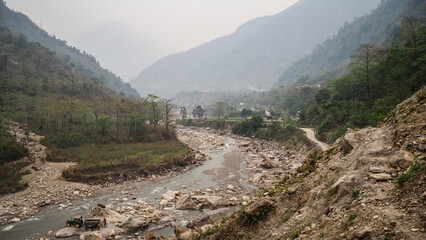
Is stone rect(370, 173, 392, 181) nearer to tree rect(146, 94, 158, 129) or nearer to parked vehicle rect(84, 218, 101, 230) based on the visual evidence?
parked vehicle rect(84, 218, 101, 230)

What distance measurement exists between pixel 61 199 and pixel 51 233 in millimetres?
6648

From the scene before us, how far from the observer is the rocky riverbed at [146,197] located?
49.5 ft

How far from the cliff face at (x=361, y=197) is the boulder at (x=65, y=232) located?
35.8 ft

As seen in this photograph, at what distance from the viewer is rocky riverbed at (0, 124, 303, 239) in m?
15.1

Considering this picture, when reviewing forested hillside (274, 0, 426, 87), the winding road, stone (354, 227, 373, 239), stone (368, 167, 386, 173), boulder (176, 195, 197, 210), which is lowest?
boulder (176, 195, 197, 210)

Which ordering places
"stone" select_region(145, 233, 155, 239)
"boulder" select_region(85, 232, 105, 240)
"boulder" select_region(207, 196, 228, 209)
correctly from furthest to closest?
"boulder" select_region(207, 196, 228, 209)
"stone" select_region(145, 233, 155, 239)
"boulder" select_region(85, 232, 105, 240)

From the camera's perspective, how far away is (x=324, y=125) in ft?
124

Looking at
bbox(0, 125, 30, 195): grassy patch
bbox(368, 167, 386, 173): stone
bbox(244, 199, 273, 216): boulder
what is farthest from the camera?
bbox(0, 125, 30, 195): grassy patch

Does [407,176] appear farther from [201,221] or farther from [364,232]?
[201,221]

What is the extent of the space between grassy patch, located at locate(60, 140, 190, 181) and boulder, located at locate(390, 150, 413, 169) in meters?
26.1

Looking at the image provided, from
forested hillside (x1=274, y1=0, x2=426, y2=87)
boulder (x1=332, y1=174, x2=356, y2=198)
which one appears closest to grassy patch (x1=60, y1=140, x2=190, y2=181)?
boulder (x1=332, y1=174, x2=356, y2=198)

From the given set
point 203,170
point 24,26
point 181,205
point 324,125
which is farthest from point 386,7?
point 24,26

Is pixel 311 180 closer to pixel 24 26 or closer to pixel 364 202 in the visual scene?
pixel 364 202

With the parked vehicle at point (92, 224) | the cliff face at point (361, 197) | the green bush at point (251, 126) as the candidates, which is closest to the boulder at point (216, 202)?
the parked vehicle at point (92, 224)
